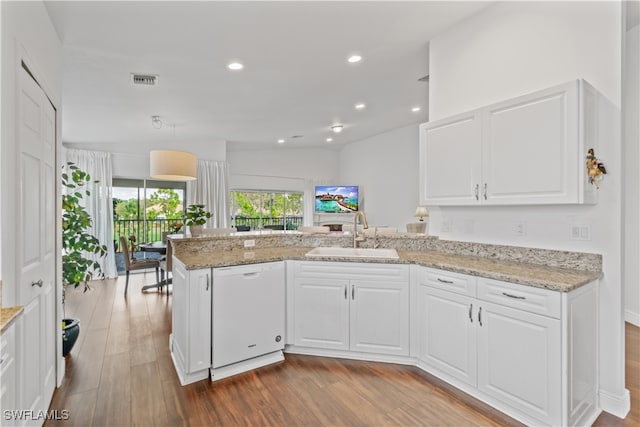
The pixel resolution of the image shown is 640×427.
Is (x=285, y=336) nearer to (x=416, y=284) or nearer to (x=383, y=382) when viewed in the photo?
(x=383, y=382)

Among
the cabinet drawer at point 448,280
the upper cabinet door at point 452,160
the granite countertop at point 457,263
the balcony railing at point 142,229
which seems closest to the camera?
the granite countertop at point 457,263

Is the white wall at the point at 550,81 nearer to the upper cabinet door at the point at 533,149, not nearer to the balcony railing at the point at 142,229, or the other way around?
the upper cabinet door at the point at 533,149

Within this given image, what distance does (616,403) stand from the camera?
6.38 feet

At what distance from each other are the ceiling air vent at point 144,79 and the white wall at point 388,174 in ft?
15.7

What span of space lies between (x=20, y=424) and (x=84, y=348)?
1.53 m

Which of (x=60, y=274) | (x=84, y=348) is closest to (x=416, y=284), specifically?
(x=60, y=274)

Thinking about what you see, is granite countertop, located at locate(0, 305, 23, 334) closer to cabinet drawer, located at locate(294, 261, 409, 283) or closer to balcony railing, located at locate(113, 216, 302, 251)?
cabinet drawer, located at locate(294, 261, 409, 283)

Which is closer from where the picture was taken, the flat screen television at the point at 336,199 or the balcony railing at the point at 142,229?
the balcony railing at the point at 142,229

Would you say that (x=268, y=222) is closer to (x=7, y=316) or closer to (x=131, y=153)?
(x=131, y=153)

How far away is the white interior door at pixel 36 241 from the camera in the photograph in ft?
5.20

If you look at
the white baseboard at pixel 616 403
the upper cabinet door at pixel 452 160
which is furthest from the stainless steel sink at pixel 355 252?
the white baseboard at pixel 616 403

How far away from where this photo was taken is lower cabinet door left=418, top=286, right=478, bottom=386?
2098 millimetres

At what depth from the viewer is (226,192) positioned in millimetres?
6949

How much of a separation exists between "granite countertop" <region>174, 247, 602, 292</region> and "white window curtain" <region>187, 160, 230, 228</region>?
4010 millimetres
